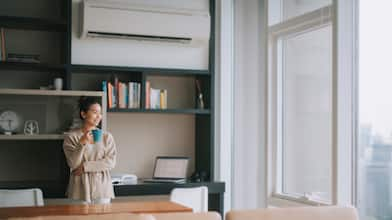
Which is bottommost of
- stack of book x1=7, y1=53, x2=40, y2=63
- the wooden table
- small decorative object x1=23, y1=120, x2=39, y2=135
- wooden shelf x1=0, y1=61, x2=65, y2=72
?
the wooden table

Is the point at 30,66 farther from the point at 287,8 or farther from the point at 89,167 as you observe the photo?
the point at 287,8

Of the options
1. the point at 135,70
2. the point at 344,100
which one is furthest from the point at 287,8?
the point at 135,70

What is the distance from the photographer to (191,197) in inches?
171

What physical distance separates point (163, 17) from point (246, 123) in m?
1.21

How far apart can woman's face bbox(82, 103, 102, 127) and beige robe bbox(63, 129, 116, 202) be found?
0.49 feet

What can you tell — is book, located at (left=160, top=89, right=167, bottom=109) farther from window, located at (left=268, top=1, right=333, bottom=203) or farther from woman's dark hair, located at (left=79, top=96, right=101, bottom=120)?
window, located at (left=268, top=1, right=333, bottom=203)

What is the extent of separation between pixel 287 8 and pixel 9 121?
8.07 feet

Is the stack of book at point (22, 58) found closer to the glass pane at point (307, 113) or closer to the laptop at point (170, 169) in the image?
the laptop at point (170, 169)

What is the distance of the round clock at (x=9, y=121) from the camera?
4.67 meters

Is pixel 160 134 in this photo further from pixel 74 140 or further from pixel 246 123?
pixel 74 140

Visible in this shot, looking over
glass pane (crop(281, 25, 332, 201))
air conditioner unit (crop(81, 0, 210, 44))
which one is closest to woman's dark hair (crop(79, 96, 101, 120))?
air conditioner unit (crop(81, 0, 210, 44))

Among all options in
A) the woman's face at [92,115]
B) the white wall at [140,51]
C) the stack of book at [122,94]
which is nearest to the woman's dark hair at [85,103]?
the woman's face at [92,115]

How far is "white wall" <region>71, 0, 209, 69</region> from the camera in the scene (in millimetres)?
4953

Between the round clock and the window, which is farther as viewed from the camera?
the round clock
